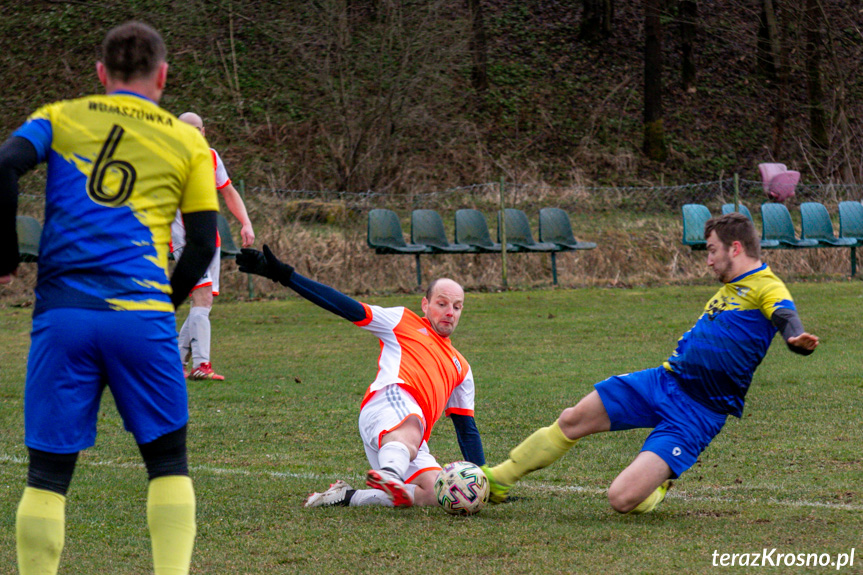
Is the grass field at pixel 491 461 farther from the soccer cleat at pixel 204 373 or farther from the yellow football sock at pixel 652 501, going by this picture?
the soccer cleat at pixel 204 373

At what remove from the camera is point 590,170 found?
27641mm

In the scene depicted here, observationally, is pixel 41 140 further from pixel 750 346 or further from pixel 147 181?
pixel 750 346

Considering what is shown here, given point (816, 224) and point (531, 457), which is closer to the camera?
point (531, 457)

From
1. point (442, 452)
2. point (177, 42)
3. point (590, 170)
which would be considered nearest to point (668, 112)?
point (590, 170)

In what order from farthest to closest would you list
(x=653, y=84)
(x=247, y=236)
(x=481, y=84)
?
(x=481, y=84) → (x=653, y=84) → (x=247, y=236)

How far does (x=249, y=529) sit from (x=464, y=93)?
25.9 m

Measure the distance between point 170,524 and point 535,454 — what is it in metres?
2.21

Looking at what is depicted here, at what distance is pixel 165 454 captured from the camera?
303cm

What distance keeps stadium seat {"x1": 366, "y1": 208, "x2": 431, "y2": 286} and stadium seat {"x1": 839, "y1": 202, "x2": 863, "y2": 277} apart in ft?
26.2

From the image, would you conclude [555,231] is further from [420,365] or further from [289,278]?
[289,278]

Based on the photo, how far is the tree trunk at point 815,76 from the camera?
81.3ft

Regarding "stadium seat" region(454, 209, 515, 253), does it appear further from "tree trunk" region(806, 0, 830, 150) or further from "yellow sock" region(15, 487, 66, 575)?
"yellow sock" region(15, 487, 66, 575)

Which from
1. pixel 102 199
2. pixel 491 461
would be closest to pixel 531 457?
pixel 491 461

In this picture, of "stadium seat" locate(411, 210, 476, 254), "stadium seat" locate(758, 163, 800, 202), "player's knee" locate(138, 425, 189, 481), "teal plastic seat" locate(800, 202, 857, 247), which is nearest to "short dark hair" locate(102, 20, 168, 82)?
"player's knee" locate(138, 425, 189, 481)
